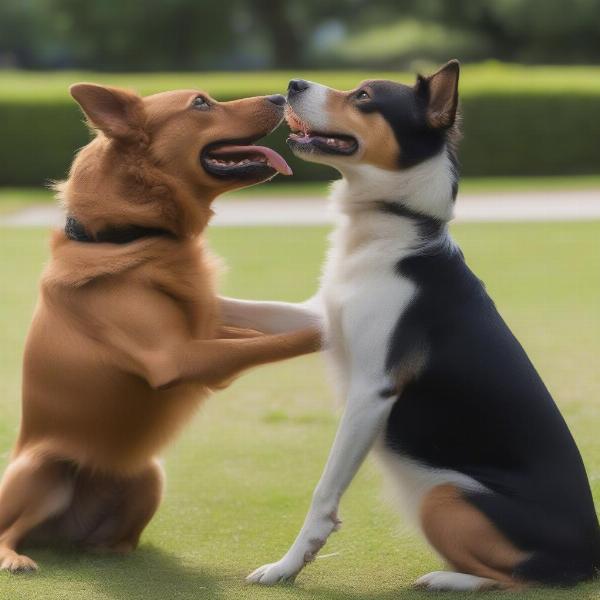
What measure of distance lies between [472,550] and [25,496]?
5.68 ft

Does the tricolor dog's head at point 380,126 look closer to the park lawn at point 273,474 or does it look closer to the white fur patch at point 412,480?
the white fur patch at point 412,480

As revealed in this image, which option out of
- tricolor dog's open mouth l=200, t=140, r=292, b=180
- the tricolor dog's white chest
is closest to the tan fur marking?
the tricolor dog's white chest

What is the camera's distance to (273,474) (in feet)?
20.4

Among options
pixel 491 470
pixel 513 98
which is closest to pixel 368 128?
pixel 491 470

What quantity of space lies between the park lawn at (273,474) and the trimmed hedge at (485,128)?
8.04 meters

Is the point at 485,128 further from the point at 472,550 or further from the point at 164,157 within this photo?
the point at 472,550

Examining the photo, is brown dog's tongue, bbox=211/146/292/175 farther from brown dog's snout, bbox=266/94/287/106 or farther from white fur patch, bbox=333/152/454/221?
white fur patch, bbox=333/152/454/221

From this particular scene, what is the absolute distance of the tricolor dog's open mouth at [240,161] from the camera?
4.86 metres

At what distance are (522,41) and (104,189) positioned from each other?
138 feet

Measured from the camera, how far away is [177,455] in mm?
6656

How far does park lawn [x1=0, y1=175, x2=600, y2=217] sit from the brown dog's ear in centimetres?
1354

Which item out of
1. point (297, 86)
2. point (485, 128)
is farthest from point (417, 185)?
point (485, 128)

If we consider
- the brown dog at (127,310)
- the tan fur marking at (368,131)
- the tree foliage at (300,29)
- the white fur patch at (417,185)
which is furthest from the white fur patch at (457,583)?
the tree foliage at (300,29)

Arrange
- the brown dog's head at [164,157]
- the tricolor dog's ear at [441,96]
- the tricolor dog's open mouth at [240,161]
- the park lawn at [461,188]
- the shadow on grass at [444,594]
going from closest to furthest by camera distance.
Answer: the shadow on grass at [444,594] → the tricolor dog's ear at [441,96] → the brown dog's head at [164,157] → the tricolor dog's open mouth at [240,161] → the park lawn at [461,188]
